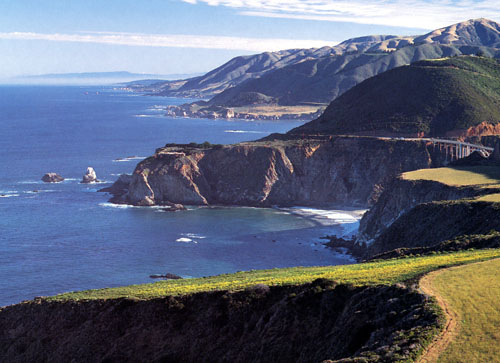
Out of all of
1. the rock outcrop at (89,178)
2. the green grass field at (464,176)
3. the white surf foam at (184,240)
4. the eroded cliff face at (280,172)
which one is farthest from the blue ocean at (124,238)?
the green grass field at (464,176)

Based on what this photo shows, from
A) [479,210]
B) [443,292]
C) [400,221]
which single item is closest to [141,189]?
[400,221]

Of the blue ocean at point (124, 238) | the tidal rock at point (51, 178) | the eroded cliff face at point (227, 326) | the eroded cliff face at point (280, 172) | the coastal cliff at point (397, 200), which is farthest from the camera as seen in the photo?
the tidal rock at point (51, 178)

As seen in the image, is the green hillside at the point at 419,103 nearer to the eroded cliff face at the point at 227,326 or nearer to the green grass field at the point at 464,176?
the green grass field at the point at 464,176

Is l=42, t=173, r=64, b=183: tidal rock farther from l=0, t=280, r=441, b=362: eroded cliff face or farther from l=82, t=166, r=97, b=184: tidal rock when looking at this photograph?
l=0, t=280, r=441, b=362: eroded cliff face

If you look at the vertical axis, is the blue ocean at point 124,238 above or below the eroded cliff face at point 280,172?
below

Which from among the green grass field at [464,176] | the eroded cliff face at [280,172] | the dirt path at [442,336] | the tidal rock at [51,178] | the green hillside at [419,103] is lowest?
the tidal rock at [51,178]

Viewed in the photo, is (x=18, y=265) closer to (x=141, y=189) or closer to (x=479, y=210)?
(x=141, y=189)

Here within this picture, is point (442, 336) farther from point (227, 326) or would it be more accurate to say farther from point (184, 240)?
point (184, 240)

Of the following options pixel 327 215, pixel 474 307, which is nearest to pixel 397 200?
pixel 327 215
